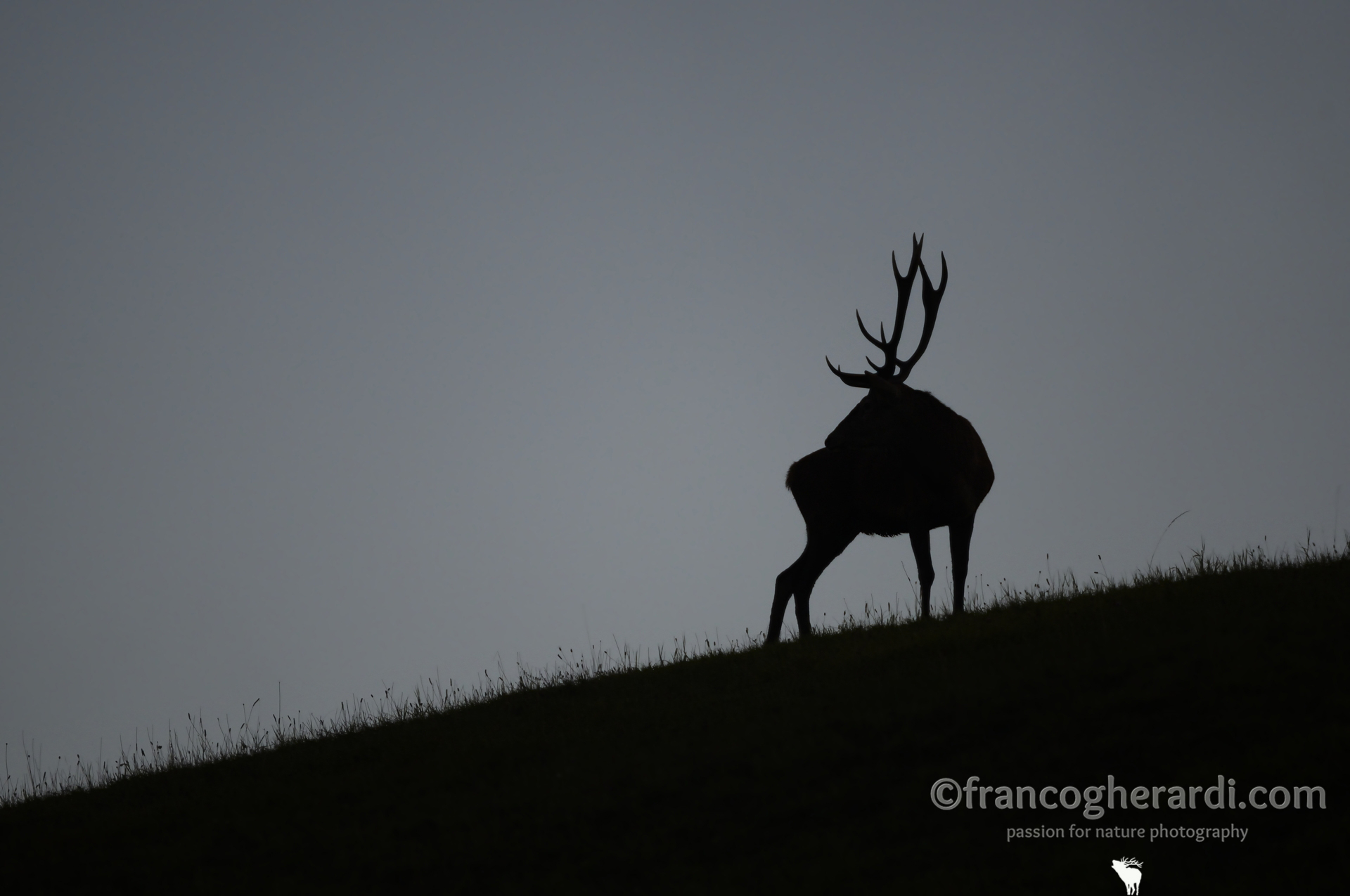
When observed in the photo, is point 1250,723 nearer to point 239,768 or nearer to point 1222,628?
point 1222,628

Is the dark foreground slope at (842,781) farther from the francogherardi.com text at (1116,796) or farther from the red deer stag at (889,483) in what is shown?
the red deer stag at (889,483)

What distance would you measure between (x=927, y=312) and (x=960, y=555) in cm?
314

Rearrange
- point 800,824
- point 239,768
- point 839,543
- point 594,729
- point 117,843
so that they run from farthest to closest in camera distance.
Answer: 1. point 839,543
2. point 239,768
3. point 594,729
4. point 117,843
5. point 800,824

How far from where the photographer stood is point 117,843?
7660mm

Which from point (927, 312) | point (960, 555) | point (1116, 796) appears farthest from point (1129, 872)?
point (927, 312)

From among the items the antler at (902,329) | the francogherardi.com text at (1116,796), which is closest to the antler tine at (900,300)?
the antler at (902,329)

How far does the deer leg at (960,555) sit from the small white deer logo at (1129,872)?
5.83 metres

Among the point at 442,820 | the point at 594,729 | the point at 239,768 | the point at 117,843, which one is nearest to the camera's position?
the point at 442,820

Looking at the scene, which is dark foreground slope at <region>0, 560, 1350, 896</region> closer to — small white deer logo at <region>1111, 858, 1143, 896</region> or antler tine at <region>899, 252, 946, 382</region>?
small white deer logo at <region>1111, 858, 1143, 896</region>

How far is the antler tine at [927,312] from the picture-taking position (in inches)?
499

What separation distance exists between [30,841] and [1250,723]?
8285 millimetres

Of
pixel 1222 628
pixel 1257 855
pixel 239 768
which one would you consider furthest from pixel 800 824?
pixel 239 768

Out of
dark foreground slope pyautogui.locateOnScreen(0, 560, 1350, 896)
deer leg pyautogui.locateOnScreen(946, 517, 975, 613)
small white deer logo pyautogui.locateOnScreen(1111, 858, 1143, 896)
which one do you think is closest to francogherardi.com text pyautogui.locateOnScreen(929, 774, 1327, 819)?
dark foreground slope pyautogui.locateOnScreen(0, 560, 1350, 896)

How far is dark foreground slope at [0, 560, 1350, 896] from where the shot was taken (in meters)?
5.50
